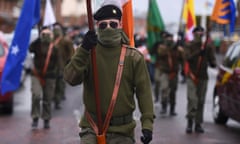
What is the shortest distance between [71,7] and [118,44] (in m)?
57.7

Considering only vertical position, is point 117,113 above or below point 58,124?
above

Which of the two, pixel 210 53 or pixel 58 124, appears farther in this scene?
pixel 58 124

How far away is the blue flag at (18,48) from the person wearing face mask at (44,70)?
1426mm

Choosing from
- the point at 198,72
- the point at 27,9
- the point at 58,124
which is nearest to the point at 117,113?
the point at 27,9

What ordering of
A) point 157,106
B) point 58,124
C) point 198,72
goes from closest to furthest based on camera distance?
point 198,72 < point 58,124 < point 157,106

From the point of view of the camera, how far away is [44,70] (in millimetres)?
12086

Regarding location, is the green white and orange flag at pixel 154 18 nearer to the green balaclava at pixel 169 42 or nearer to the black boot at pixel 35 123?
the green balaclava at pixel 169 42

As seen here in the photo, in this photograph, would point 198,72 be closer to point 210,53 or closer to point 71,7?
point 210,53

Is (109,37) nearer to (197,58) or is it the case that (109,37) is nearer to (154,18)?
(197,58)

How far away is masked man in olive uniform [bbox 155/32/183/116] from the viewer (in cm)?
1442

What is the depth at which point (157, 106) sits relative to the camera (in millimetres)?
16344

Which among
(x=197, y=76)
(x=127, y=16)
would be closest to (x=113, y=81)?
(x=127, y=16)

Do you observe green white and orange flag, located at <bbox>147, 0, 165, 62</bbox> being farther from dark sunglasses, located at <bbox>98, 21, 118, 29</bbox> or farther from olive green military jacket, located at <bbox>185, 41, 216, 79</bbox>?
dark sunglasses, located at <bbox>98, 21, 118, 29</bbox>

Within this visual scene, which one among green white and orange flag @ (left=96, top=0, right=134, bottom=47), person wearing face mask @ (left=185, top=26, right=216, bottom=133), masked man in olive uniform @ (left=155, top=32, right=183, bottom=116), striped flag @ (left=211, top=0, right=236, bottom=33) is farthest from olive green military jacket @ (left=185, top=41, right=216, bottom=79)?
green white and orange flag @ (left=96, top=0, right=134, bottom=47)
